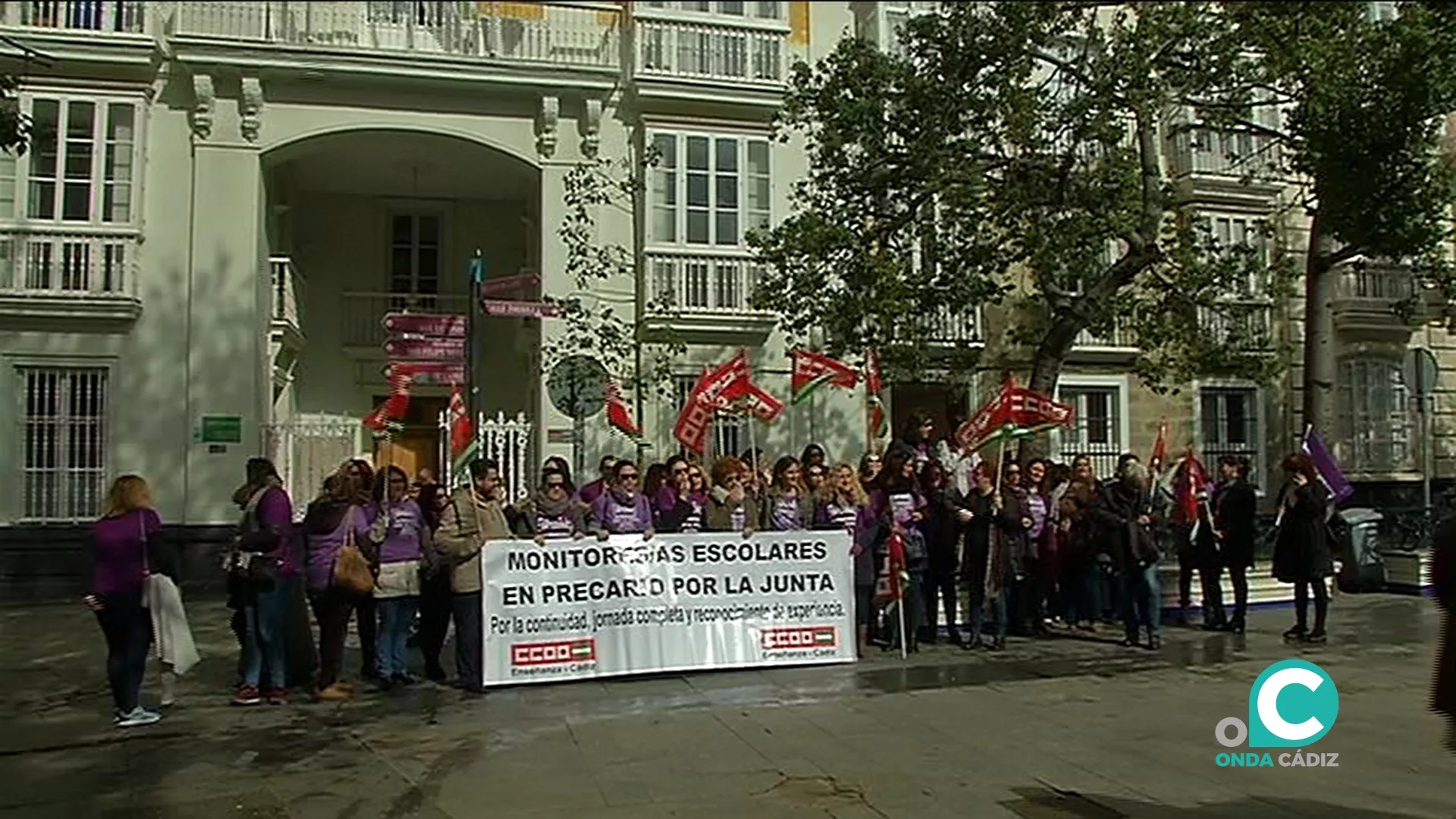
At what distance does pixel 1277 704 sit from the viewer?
872cm

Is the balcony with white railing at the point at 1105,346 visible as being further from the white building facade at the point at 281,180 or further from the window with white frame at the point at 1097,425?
the white building facade at the point at 281,180

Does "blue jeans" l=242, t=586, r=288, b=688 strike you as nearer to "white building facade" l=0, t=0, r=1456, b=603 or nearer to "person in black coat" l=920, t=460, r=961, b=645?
"person in black coat" l=920, t=460, r=961, b=645

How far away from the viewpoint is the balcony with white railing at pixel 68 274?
1812 centimetres

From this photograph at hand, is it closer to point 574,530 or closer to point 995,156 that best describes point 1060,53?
point 995,156

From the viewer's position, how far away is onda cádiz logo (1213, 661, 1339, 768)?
7.37 meters

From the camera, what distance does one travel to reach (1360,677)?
33.6 ft

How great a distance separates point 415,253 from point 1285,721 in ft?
60.8

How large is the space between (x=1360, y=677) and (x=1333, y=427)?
16.1 metres

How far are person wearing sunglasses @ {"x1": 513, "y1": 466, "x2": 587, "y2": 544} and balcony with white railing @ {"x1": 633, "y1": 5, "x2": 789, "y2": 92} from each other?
36.4 feet

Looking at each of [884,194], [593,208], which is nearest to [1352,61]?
[884,194]

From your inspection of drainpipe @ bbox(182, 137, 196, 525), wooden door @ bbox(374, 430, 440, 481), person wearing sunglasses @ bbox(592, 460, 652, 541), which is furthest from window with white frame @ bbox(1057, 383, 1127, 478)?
drainpipe @ bbox(182, 137, 196, 525)

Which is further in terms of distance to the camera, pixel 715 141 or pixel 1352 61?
pixel 715 141

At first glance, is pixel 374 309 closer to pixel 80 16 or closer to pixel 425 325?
pixel 425 325

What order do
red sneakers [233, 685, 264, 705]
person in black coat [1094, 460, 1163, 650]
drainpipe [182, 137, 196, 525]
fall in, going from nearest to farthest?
red sneakers [233, 685, 264, 705] → person in black coat [1094, 460, 1163, 650] → drainpipe [182, 137, 196, 525]
